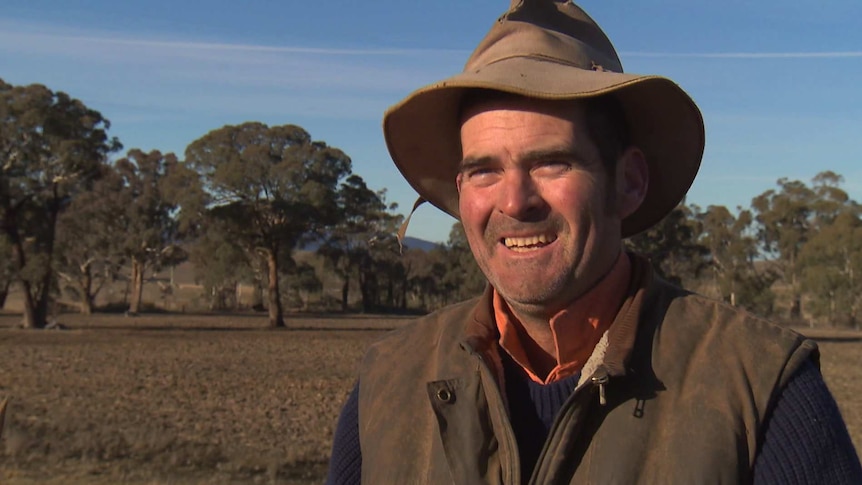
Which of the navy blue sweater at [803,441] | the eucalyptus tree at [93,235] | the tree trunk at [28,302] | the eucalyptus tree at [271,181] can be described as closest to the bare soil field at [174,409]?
the navy blue sweater at [803,441]

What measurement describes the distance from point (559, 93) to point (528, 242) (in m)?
0.31

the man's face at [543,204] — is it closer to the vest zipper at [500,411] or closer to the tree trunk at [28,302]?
the vest zipper at [500,411]

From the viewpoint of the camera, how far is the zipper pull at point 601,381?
172cm

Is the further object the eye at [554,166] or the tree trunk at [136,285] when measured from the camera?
the tree trunk at [136,285]

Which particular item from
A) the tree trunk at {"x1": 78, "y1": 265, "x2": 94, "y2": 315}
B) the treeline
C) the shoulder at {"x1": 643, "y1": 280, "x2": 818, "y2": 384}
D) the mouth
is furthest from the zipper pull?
the tree trunk at {"x1": 78, "y1": 265, "x2": 94, "y2": 315}

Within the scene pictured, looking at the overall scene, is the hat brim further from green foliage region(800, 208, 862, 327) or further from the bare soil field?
green foliage region(800, 208, 862, 327)

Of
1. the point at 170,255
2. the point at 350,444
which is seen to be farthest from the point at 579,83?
the point at 170,255

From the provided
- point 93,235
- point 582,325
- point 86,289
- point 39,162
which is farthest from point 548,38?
point 86,289

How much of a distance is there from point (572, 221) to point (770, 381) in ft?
1.57

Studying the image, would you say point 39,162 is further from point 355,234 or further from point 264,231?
point 355,234

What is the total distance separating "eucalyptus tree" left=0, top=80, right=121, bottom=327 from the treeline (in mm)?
52

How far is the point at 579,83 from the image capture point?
1836 millimetres

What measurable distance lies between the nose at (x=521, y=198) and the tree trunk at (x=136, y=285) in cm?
6008

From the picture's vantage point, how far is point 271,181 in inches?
1634
